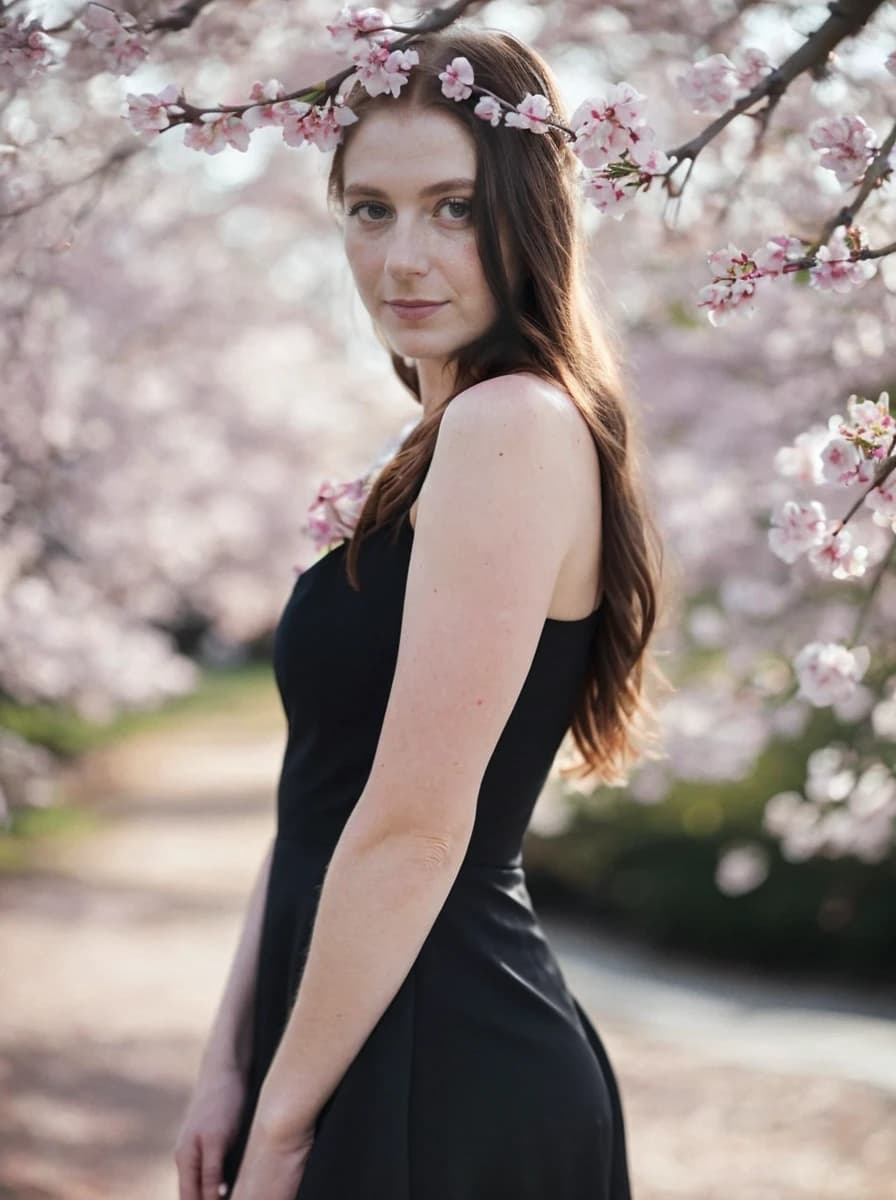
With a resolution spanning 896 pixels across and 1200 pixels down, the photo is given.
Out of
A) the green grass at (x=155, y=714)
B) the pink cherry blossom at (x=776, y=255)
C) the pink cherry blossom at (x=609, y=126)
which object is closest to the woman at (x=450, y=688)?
the pink cherry blossom at (x=609, y=126)

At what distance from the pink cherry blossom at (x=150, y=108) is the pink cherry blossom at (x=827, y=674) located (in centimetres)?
103

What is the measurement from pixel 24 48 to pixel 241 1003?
1160 mm

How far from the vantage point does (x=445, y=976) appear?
142 cm

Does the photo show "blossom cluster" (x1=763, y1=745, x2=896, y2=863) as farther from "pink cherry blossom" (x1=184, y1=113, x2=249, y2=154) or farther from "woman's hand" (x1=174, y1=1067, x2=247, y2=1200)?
"pink cherry blossom" (x1=184, y1=113, x2=249, y2=154)

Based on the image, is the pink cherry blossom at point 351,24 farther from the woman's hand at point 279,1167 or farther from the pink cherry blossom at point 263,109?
the woman's hand at point 279,1167

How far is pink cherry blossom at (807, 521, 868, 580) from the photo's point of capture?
150cm

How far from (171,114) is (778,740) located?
18.2 feet

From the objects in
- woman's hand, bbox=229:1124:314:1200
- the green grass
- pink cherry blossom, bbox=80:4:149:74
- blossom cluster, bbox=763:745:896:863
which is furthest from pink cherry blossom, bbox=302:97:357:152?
the green grass

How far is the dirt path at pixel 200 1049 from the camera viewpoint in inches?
152

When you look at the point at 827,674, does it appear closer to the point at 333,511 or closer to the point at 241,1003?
the point at 333,511

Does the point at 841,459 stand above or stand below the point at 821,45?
below

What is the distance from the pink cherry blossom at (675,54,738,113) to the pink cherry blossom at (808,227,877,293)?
292mm

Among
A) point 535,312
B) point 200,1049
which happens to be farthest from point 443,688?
point 200,1049

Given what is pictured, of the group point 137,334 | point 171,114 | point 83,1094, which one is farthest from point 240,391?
point 171,114
